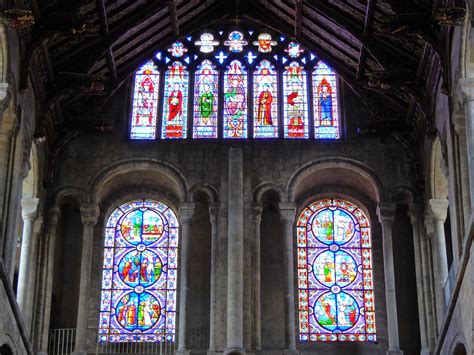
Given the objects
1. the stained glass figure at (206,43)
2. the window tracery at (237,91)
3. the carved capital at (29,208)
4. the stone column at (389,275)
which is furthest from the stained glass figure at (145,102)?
the stone column at (389,275)

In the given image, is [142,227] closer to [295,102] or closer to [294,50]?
[295,102]

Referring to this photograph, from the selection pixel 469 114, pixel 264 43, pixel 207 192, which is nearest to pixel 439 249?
pixel 469 114

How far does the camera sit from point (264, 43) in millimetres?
26891

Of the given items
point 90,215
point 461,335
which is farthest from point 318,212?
point 461,335

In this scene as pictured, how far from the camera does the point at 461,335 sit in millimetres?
19172

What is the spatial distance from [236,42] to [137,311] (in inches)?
285

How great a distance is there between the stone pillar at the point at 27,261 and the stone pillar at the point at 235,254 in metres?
4.30

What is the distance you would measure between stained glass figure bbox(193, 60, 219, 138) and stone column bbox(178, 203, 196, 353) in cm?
203

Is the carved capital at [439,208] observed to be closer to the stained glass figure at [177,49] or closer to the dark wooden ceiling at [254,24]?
the dark wooden ceiling at [254,24]

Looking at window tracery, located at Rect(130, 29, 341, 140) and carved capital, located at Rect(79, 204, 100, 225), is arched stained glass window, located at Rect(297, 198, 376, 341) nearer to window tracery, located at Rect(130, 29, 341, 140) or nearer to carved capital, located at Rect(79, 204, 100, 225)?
window tracery, located at Rect(130, 29, 341, 140)

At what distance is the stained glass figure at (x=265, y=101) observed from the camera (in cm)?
2573

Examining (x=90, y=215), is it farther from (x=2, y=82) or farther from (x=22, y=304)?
(x=2, y=82)

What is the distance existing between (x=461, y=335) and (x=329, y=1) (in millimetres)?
8562

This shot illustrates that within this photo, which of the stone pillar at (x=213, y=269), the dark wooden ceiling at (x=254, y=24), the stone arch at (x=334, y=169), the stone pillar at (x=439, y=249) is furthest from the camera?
the stone arch at (x=334, y=169)
